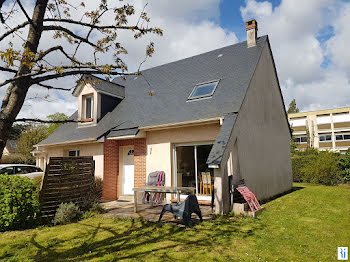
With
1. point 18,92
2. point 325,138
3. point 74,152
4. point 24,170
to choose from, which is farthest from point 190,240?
point 325,138

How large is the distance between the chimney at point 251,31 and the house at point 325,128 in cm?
3456

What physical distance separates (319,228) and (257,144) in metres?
5.01

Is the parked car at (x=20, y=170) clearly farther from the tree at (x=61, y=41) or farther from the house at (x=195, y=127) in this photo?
the tree at (x=61, y=41)

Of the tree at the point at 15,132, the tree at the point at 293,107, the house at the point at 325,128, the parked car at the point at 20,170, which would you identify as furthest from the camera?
the tree at the point at 293,107

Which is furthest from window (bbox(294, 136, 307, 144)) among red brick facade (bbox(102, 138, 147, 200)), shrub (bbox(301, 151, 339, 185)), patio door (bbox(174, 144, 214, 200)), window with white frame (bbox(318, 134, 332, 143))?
red brick facade (bbox(102, 138, 147, 200))

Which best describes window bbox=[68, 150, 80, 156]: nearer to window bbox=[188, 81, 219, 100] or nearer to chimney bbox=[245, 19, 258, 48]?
window bbox=[188, 81, 219, 100]

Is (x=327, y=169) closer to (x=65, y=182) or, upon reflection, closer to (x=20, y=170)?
(x=65, y=182)

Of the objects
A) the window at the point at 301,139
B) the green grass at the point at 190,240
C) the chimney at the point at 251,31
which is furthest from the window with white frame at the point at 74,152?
the window at the point at 301,139

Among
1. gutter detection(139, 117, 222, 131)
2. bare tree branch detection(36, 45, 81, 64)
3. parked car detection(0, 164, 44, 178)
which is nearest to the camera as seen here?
bare tree branch detection(36, 45, 81, 64)

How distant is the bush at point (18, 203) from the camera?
6555 mm

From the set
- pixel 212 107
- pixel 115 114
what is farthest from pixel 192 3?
pixel 115 114

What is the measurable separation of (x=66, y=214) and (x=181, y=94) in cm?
742

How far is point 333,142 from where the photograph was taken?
145ft

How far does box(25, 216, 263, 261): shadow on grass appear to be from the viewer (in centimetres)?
484
